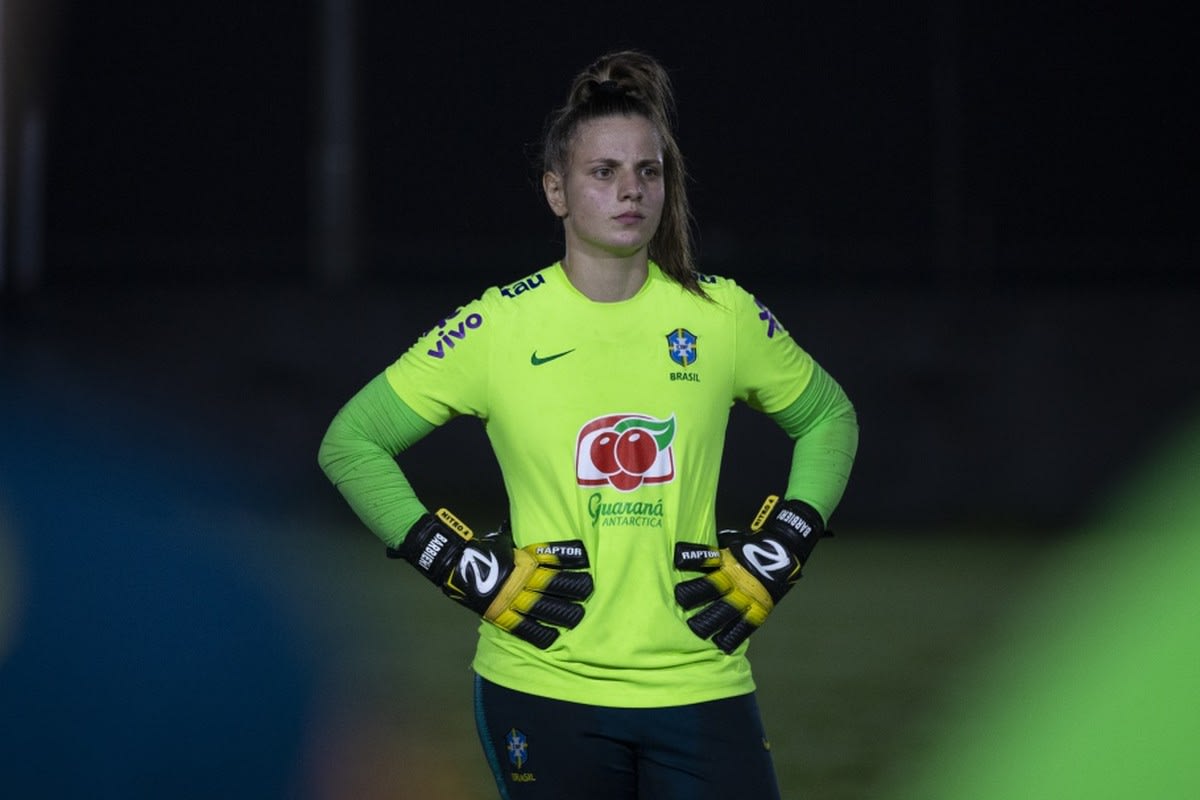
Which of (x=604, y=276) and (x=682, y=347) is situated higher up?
(x=604, y=276)

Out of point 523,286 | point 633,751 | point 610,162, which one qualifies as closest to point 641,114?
point 610,162

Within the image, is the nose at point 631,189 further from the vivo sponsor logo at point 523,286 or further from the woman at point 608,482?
the vivo sponsor logo at point 523,286

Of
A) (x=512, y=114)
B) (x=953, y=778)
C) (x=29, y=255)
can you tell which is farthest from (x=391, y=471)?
(x=512, y=114)

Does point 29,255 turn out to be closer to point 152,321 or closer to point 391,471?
point 152,321

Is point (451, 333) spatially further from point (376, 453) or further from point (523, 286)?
point (376, 453)

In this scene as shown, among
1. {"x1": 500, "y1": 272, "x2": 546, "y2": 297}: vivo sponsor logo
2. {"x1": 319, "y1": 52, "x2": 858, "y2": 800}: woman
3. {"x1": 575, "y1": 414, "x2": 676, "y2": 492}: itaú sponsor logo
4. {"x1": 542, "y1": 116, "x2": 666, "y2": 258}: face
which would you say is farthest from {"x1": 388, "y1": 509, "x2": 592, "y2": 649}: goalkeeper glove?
{"x1": 542, "y1": 116, "x2": 666, "y2": 258}: face

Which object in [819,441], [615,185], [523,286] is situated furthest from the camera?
[819,441]

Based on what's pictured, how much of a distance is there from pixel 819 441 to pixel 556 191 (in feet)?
2.67

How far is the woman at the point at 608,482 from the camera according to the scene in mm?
3520

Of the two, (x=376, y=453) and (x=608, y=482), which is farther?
(x=376, y=453)

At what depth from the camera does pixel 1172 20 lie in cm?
1489

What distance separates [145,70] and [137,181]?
1.04 metres

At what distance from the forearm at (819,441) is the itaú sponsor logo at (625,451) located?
43 centimetres

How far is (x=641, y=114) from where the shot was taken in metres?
3.73
